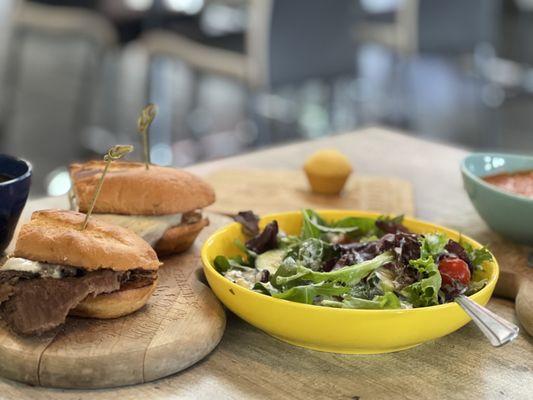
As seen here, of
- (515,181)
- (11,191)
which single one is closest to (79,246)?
(11,191)

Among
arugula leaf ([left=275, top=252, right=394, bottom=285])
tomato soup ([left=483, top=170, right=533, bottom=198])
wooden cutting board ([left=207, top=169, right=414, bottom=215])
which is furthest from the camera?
wooden cutting board ([left=207, top=169, right=414, bottom=215])

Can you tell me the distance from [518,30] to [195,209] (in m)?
4.59

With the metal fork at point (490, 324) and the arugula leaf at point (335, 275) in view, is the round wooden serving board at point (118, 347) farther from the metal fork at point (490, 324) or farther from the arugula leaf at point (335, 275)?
the metal fork at point (490, 324)

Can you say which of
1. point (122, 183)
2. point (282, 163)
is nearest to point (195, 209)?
point (122, 183)

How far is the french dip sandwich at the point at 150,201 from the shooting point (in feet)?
3.51

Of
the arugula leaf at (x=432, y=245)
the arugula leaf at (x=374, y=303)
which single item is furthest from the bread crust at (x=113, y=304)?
the arugula leaf at (x=432, y=245)

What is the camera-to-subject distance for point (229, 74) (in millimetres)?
3090

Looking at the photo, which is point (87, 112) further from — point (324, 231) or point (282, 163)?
point (324, 231)

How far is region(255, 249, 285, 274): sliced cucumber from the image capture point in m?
1.01

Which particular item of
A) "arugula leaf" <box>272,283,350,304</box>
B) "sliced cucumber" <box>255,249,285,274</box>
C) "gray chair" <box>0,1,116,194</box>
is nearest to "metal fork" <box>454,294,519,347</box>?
"arugula leaf" <box>272,283,350,304</box>

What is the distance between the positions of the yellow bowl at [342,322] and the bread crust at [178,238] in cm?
17

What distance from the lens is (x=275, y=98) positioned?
380 cm

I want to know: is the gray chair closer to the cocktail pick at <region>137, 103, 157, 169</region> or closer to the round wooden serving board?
the cocktail pick at <region>137, 103, 157, 169</region>

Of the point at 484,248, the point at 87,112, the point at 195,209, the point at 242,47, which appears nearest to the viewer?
the point at 484,248
